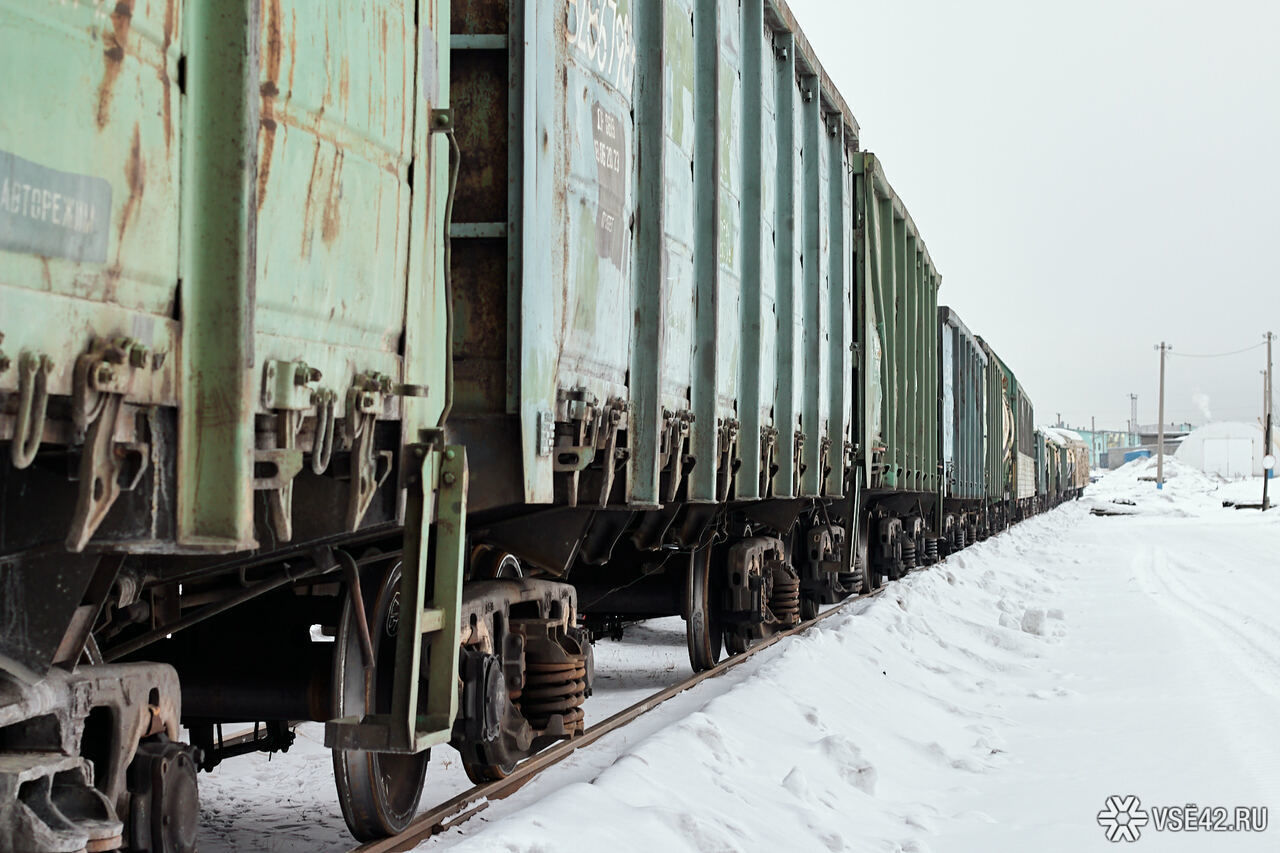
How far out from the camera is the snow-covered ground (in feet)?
16.4

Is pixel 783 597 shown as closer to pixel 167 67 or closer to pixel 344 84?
pixel 344 84

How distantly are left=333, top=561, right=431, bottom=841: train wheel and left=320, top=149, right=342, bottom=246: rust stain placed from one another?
1.43 m

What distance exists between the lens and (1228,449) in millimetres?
122688

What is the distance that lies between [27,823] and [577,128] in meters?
3.32

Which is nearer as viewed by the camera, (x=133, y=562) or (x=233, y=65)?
(x=233, y=65)

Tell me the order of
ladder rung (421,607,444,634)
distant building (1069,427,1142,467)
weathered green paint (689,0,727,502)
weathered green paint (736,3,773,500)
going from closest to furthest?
ladder rung (421,607,444,634) < weathered green paint (689,0,727,502) < weathered green paint (736,3,773,500) < distant building (1069,427,1142,467)

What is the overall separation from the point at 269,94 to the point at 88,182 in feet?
2.11

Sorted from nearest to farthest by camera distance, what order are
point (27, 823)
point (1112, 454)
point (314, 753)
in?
point (27, 823)
point (314, 753)
point (1112, 454)

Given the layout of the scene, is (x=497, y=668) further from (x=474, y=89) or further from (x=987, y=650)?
(x=987, y=650)

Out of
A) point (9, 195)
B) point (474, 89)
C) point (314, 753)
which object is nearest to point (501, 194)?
point (474, 89)

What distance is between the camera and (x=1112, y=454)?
563ft

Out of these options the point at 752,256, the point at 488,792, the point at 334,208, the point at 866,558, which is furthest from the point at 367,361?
the point at 866,558

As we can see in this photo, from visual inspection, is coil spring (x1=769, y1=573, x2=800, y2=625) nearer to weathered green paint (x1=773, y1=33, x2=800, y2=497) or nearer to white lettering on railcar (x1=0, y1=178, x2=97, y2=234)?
weathered green paint (x1=773, y1=33, x2=800, y2=497)

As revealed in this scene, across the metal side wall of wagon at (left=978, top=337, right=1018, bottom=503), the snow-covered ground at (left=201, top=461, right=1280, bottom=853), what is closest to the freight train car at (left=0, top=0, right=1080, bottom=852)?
the snow-covered ground at (left=201, top=461, right=1280, bottom=853)
